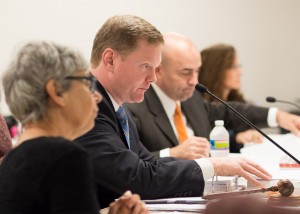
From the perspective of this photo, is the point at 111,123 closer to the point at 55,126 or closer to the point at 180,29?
the point at 55,126

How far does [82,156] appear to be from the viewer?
1350mm

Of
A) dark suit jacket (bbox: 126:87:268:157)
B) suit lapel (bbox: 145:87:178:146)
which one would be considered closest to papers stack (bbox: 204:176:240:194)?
dark suit jacket (bbox: 126:87:268:157)

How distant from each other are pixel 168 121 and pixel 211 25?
273 cm

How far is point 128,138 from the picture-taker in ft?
7.67

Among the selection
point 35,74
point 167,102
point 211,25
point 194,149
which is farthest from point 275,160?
point 211,25

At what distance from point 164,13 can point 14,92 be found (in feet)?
14.1

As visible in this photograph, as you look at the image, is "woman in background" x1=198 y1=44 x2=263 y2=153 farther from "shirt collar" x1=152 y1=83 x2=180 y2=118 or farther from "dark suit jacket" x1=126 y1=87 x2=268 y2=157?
"shirt collar" x1=152 y1=83 x2=180 y2=118

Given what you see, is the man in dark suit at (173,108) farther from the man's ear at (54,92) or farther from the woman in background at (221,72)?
the man's ear at (54,92)

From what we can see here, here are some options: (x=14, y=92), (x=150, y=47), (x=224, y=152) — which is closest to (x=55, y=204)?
(x=14, y=92)

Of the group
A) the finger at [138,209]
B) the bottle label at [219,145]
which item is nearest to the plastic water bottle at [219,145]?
the bottle label at [219,145]

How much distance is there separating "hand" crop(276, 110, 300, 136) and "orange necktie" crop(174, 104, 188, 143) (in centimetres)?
73

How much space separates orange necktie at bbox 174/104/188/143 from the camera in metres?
3.45

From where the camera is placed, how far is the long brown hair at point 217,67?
4.82 meters

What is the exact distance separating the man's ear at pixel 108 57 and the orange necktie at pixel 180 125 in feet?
3.96
